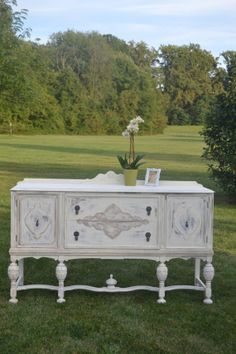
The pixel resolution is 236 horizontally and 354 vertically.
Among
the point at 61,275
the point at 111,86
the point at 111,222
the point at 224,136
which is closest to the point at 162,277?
the point at 111,222

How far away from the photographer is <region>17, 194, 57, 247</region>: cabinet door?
521 centimetres

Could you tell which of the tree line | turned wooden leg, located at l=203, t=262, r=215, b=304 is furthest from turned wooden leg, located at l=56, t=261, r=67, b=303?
the tree line

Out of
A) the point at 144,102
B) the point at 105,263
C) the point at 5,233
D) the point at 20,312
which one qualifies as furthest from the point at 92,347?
the point at 144,102

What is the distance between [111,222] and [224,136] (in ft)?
24.8

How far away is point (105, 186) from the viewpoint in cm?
541

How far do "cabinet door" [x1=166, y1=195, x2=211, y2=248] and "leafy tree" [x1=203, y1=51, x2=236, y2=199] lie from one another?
7.03m

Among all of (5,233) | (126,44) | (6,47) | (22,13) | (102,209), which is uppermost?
(126,44)

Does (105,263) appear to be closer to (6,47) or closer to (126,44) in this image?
(6,47)

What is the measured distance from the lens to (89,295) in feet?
18.4

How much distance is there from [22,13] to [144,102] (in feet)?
198

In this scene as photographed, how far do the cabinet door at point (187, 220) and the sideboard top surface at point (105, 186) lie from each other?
98 millimetres

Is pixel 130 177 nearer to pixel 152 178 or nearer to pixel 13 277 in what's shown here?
pixel 152 178

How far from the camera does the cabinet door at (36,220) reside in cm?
521

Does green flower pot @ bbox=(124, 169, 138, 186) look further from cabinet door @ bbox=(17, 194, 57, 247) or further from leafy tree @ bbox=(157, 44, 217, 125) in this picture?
leafy tree @ bbox=(157, 44, 217, 125)
